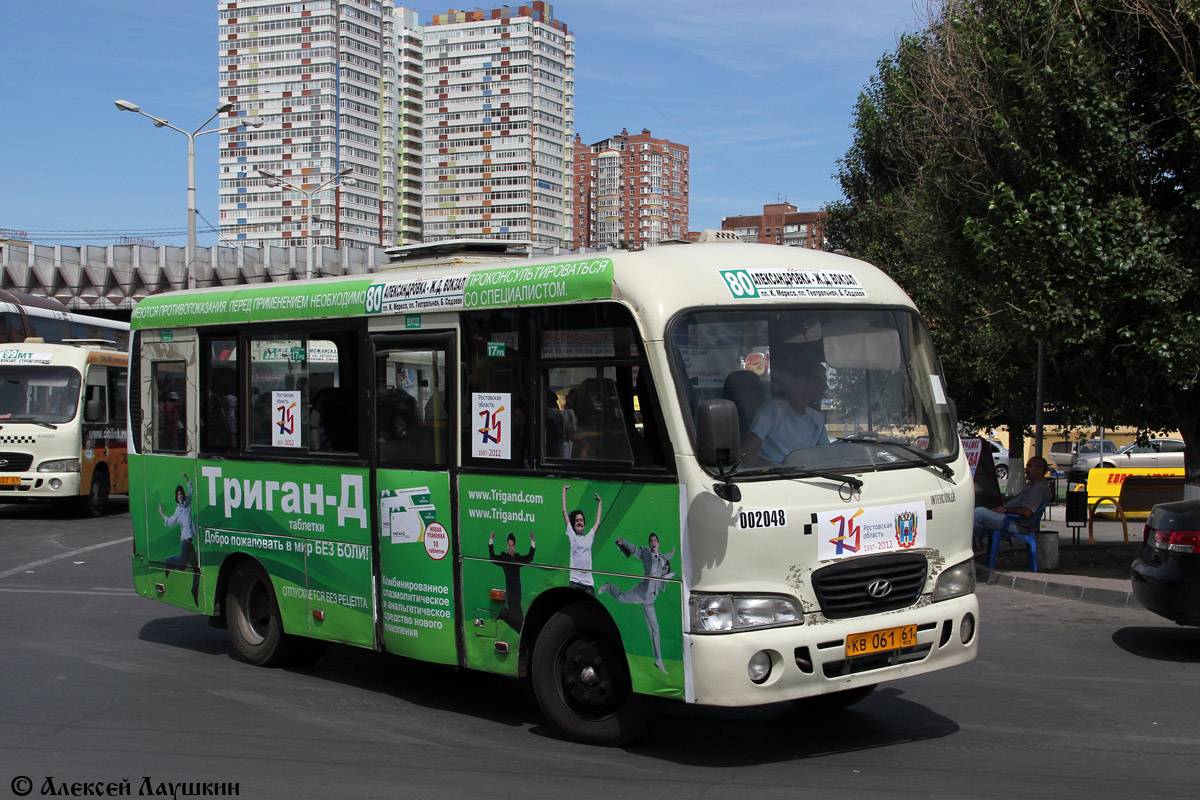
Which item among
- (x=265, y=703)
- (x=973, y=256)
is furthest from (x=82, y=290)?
(x=265, y=703)

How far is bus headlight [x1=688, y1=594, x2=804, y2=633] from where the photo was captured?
5801 mm

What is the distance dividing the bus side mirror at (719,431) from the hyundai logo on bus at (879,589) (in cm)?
108

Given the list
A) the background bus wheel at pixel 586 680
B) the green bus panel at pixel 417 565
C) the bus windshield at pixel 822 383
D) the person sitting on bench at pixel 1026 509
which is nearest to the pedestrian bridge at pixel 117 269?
the person sitting on bench at pixel 1026 509

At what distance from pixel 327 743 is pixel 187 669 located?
8.57 feet

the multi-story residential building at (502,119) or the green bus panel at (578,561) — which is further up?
the multi-story residential building at (502,119)

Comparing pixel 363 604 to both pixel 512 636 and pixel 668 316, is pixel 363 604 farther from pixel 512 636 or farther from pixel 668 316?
pixel 668 316

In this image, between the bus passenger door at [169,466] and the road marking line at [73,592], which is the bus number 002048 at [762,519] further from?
the road marking line at [73,592]

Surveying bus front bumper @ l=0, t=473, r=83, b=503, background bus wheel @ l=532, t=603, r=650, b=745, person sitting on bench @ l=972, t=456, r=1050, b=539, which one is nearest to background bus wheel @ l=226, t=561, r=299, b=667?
background bus wheel @ l=532, t=603, r=650, b=745

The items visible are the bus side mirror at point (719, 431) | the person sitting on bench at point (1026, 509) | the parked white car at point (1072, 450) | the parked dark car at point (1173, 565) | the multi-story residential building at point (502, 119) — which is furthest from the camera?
the multi-story residential building at point (502, 119)

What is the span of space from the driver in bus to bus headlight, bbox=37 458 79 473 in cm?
1687

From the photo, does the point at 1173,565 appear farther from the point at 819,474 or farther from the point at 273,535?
the point at 273,535

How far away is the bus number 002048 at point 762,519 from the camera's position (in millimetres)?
5797

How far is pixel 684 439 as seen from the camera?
5914 millimetres

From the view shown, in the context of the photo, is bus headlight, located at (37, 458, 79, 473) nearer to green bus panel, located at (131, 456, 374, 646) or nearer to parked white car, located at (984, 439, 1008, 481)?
green bus panel, located at (131, 456, 374, 646)
